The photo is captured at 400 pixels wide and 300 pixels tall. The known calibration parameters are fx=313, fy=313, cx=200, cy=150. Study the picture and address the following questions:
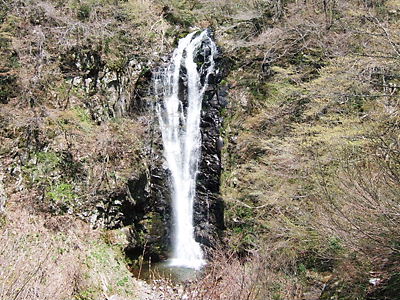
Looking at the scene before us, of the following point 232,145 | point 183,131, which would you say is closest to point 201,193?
point 232,145

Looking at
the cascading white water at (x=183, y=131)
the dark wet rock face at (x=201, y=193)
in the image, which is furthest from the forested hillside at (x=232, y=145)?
the cascading white water at (x=183, y=131)

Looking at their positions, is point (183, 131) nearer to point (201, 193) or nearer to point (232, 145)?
point (232, 145)

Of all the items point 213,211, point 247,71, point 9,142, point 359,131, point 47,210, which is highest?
point 247,71

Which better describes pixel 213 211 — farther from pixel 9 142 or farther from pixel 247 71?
pixel 9 142

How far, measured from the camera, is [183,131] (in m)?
10.3

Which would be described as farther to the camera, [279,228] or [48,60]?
[48,60]

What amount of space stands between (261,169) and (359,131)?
2.95 meters

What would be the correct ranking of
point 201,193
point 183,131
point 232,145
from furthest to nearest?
point 183,131 → point 201,193 → point 232,145

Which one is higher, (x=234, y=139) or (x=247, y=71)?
(x=247, y=71)

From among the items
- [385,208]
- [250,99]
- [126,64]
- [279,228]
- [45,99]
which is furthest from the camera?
[126,64]

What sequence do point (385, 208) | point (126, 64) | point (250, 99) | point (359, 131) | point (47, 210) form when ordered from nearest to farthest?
1. point (385, 208)
2. point (359, 131)
3. point (47, 210)
4. point (250, 99)
5. point (126, 64)

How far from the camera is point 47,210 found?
24.9 feet

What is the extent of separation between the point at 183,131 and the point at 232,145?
1.80 metres

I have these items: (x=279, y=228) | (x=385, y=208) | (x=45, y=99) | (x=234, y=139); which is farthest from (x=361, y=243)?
(x=45, y=99)
